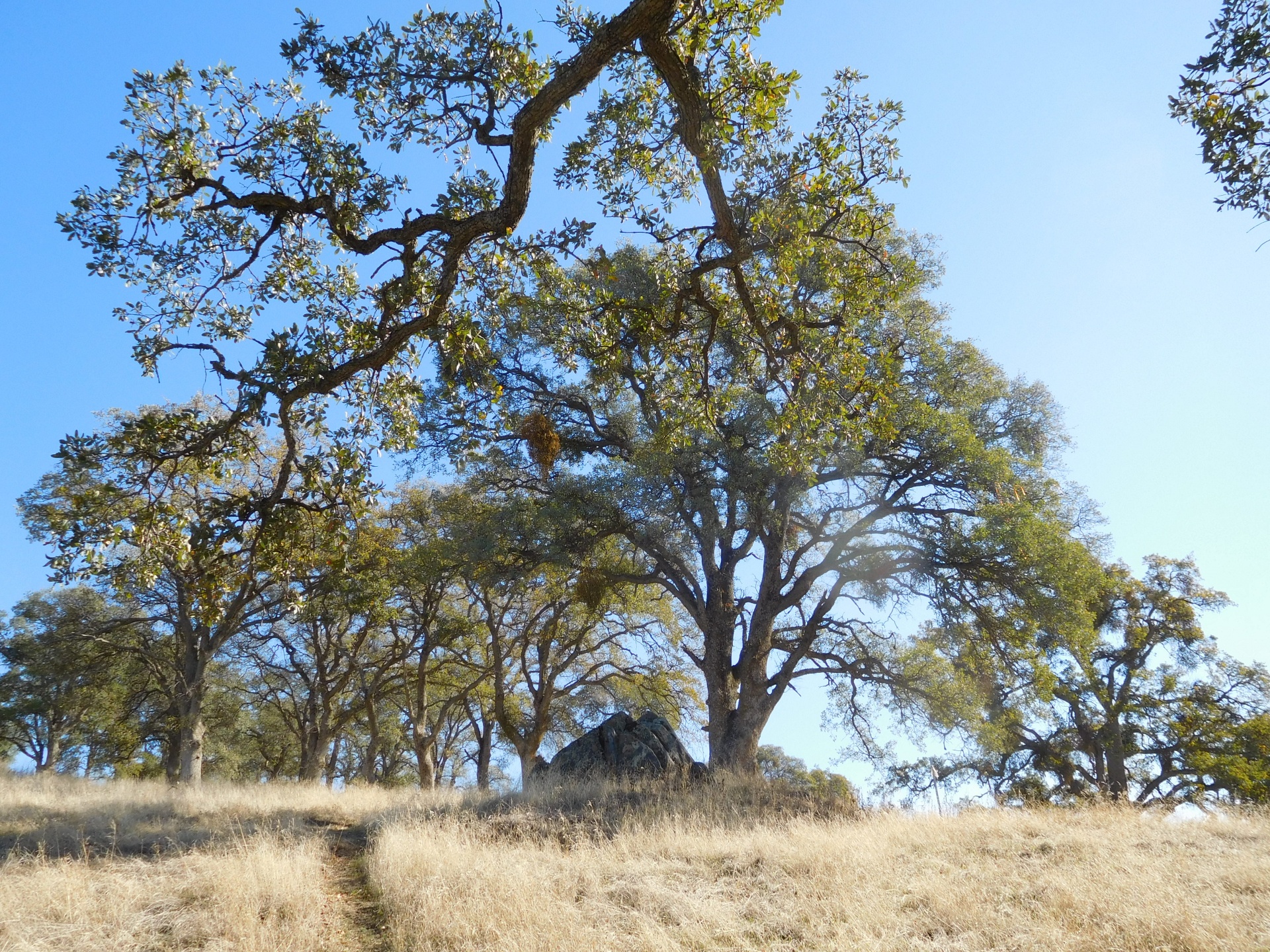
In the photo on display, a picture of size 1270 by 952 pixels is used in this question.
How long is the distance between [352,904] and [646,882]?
10.2 feet

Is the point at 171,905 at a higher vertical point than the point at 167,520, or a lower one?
lower

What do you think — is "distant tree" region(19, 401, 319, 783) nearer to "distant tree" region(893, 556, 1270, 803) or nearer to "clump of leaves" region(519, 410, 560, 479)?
"clump of leaves" region(519, 410, 560, 479)

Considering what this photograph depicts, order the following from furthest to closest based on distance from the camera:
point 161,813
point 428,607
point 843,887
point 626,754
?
1. point 428,607
2. point 626,754
3. point 161,813
4. point 843,887

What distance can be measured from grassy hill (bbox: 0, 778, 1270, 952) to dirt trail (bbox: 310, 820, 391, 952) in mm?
32

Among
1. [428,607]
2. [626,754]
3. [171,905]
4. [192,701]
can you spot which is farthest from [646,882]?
[192,701]

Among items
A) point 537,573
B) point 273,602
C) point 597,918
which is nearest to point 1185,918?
point 597,918

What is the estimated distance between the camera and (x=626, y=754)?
16.1 metres

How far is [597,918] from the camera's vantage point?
21.9ft

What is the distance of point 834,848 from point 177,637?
2230 centimetres

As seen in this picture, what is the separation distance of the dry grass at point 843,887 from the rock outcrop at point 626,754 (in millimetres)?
5385

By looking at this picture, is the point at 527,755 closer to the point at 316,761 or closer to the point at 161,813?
the point at 316,761

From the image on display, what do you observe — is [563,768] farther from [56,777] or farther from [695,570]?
[56,777]

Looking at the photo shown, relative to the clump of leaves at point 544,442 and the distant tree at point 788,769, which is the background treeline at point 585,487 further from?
the distant tree at point 788,769

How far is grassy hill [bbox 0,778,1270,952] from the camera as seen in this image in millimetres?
6137
